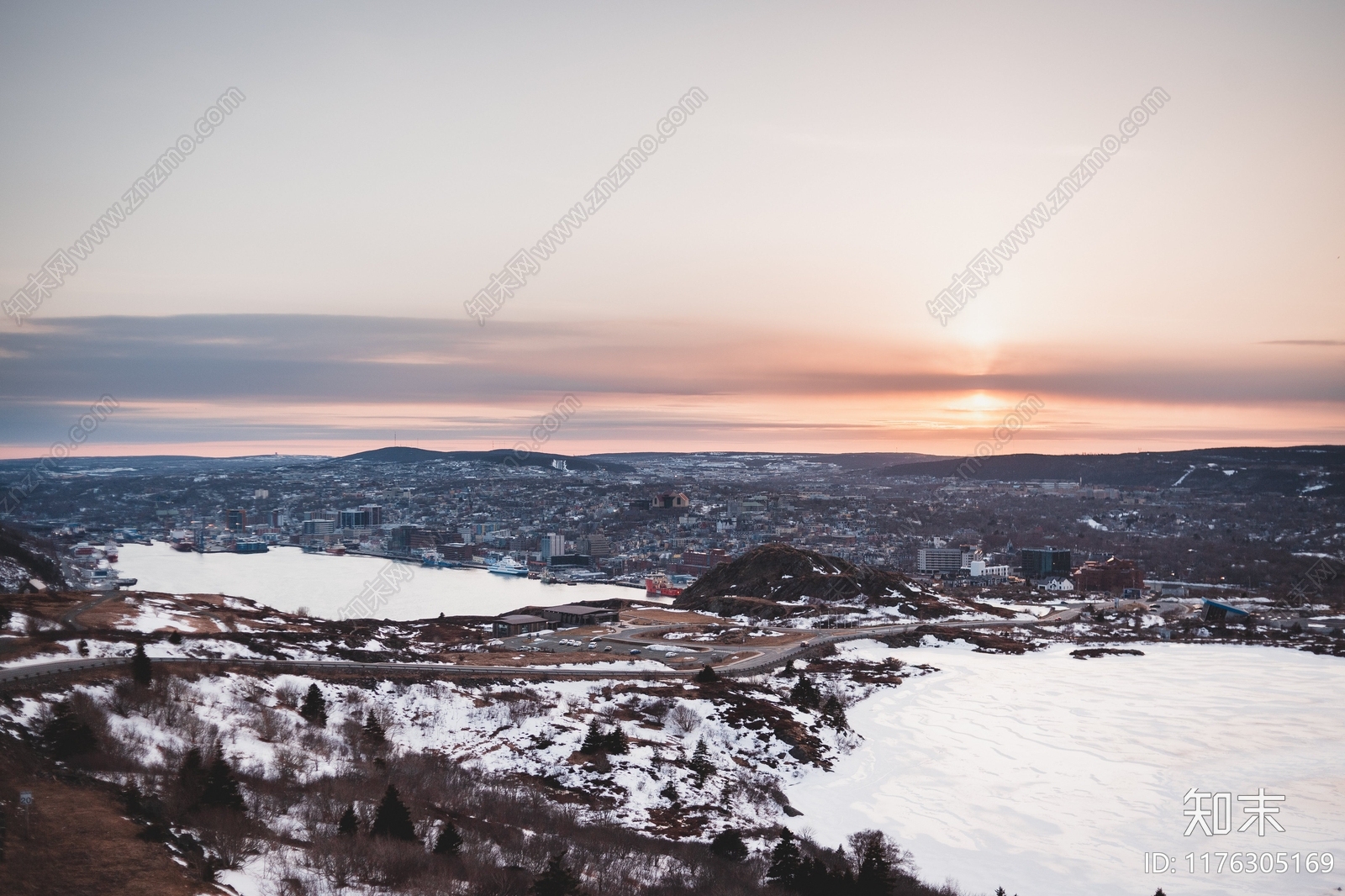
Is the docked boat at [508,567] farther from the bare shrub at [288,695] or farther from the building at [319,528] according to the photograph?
the bare shrub at [288,695]

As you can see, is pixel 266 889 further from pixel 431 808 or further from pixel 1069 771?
pixel 1069 771

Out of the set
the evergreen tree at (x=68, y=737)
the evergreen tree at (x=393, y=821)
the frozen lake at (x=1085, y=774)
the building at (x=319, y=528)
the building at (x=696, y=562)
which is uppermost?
the evergreen tree at (x=68, y=737)

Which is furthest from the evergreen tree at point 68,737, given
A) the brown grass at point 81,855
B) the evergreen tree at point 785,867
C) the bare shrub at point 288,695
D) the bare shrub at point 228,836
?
the evergreen tree at point 785,867

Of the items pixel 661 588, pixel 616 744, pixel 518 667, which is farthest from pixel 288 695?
pixel 661 588

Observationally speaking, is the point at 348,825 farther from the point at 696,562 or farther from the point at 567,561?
→ the point at 567,561

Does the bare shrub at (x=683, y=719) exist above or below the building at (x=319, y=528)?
above

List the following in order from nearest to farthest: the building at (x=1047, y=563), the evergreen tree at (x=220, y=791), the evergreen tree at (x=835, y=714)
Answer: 1. the evergreen tree at (x=220, y=791)
2. the evergreen tree at (x=835, y=714)
3. the building at (x=1047, y=563)

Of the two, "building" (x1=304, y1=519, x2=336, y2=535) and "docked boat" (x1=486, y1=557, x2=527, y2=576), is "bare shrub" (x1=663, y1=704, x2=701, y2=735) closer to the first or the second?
"docked boat" (x1=486, y1=557, x2=527, y2=576)

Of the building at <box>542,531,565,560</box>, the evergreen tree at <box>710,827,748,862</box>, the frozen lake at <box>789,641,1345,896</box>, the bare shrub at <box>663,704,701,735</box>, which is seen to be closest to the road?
the bare shrub at <box>663,704,701,735</box>
